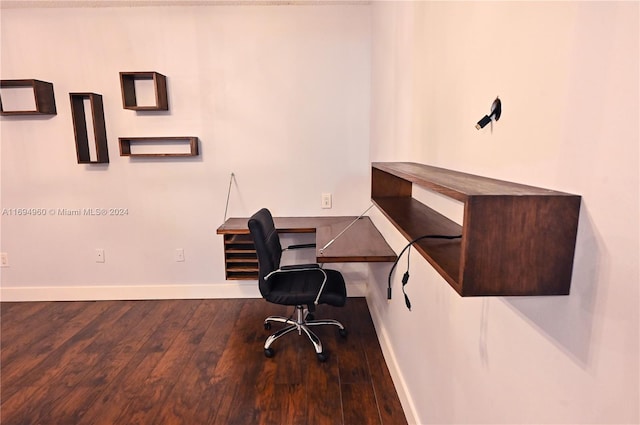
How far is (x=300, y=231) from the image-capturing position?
114 inches

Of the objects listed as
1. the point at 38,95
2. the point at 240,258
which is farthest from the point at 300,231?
the point at 38,95

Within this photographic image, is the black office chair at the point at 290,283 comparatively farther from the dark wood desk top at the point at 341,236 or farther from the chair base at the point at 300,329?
the dark wood desk top at the point at 341,236

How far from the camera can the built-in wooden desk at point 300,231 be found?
238 cm

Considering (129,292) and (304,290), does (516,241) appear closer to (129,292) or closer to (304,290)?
(304,290)

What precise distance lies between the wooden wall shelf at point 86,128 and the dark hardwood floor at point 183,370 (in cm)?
135

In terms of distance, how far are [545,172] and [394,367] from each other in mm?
1706

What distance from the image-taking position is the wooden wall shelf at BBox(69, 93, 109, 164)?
2939 millimetres

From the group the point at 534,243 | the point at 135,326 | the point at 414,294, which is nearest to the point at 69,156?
the point at 135,326

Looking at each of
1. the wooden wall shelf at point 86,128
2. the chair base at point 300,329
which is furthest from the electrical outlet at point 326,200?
the wooden wall shelf at point 86,128

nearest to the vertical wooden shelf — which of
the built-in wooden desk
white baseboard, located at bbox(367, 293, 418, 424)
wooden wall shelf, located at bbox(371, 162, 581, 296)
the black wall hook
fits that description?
the built-in wooden desk

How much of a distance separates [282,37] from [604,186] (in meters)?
2.88

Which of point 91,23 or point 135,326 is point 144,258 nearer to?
point 135,326

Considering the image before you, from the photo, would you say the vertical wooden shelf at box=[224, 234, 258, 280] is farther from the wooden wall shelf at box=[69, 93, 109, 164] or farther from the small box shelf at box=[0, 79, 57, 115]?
the small box shelf at box=[0, 79, 57, 115]

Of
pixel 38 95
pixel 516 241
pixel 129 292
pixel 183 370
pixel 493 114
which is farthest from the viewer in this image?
pixel 129 292
